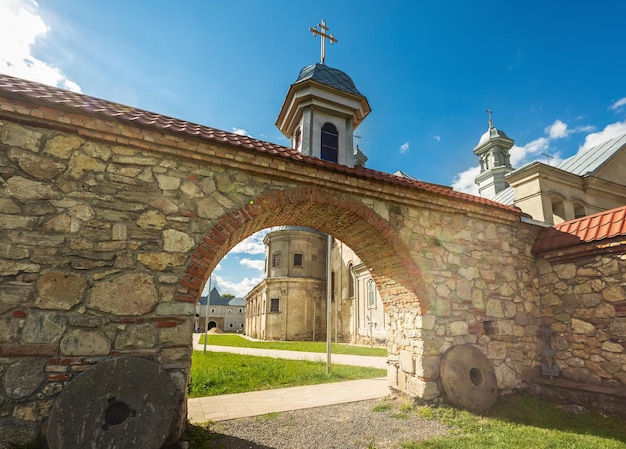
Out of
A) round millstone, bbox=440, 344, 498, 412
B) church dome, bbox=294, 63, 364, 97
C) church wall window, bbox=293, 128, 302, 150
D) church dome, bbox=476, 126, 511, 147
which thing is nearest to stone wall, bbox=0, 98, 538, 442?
round millstone, bbox=440, 344, 498, 412

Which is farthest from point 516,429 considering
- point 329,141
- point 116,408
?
point 329,141

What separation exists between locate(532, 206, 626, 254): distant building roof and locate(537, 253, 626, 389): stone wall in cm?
30

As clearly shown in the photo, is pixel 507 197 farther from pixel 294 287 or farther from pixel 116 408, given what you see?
pixel 116 408

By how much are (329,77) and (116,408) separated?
13.5 meters

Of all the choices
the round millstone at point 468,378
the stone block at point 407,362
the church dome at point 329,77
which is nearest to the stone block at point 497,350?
the round millstone at point 468,378

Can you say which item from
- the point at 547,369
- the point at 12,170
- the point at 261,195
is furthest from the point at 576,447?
the point at 12,170

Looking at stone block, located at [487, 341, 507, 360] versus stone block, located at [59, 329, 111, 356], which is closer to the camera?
stone block, located at [59, 329, 111, 356]

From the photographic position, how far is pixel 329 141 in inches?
560

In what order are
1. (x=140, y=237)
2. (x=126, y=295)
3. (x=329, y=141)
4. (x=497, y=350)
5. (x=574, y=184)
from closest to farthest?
(x=126, y=295), (x=140, y=237), (x=497, y=350), (x=574, y=184), (x=329, y=141)

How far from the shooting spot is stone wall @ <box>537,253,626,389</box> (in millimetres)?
5094

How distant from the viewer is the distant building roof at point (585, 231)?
520cm

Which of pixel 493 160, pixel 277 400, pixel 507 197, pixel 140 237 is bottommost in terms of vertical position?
pixel 277 400

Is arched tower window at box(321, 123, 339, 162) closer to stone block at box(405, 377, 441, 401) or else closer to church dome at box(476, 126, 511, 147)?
stone block at box(405, 377, 441, 401)

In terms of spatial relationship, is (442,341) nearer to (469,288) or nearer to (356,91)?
(469,288)
